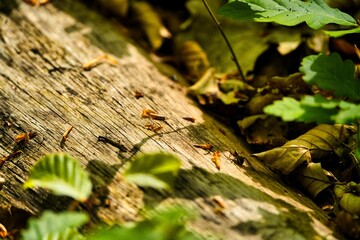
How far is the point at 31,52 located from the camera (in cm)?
235

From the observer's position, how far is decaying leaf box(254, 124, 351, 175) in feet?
6.08

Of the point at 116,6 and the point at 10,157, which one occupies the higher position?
the point at 116,6

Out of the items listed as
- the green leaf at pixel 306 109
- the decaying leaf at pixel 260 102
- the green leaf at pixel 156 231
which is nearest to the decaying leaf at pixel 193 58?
the decaying leaf at pixel 260 102

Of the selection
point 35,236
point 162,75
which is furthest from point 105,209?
point 162,75

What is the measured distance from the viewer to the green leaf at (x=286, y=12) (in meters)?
1.81

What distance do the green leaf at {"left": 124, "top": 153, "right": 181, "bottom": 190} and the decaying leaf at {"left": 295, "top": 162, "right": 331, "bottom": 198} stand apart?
0.69 meters

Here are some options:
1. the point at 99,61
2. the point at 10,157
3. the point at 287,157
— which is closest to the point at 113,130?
the point at 10,157

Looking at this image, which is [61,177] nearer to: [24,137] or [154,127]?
[24,137]

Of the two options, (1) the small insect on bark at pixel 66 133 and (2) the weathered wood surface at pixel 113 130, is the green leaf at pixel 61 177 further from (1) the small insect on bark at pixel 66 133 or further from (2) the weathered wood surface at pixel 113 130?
(1) the small insect on bark at pixel 66 133

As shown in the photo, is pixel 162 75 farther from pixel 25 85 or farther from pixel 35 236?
pixel 35 236

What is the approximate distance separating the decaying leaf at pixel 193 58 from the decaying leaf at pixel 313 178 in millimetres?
1125

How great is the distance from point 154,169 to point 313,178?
0.78m

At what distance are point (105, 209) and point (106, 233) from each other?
34cm

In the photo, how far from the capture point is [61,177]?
1444mm
